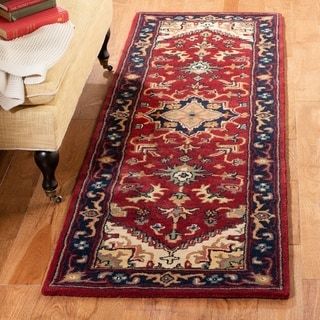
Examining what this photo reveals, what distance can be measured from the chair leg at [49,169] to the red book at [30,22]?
438mm

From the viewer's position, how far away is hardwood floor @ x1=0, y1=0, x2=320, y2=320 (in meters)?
2.21

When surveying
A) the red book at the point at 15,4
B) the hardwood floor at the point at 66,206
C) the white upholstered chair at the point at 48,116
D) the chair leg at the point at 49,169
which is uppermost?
the red book at the point at 15,4

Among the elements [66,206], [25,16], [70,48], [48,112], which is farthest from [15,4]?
[66,206]

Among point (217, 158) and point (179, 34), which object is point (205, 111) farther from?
point (179, 34)

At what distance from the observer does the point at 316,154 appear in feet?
9.52

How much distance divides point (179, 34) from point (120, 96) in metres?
0.67

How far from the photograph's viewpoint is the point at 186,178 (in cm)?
279

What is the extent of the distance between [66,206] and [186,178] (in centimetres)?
42

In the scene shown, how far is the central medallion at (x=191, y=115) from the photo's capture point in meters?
3.12

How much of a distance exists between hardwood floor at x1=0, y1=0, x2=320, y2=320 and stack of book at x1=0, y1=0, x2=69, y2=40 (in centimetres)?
47

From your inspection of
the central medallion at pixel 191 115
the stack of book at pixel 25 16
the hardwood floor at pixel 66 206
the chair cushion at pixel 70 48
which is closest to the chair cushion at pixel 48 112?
the chair cushion at pixel 70 48

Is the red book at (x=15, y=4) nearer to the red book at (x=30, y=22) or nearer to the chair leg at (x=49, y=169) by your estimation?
the red book at (x=30, y=22)

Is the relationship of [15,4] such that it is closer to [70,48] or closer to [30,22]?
[30,22]

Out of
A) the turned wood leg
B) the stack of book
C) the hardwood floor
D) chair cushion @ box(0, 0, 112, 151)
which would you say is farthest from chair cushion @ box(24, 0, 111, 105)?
the hardwood floor
